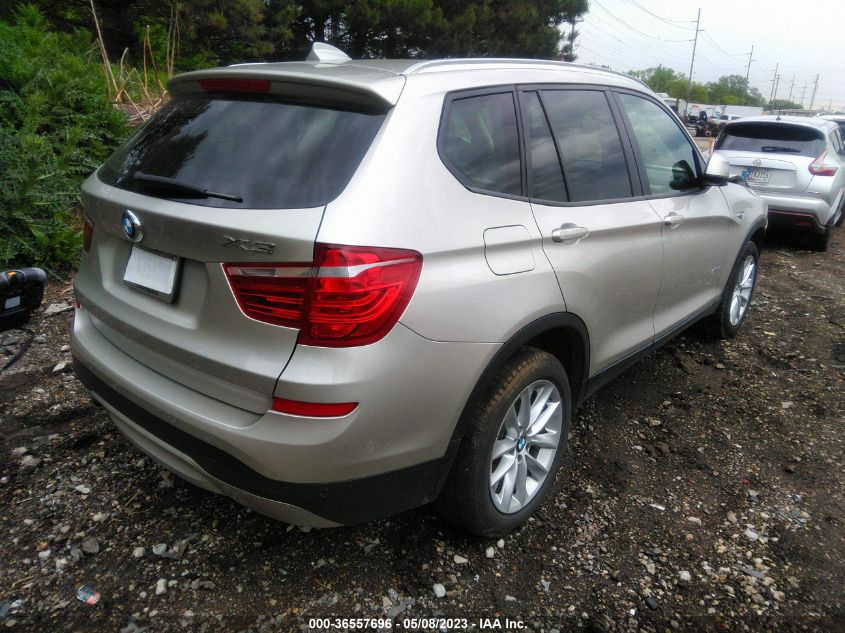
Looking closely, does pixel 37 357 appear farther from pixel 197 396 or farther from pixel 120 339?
pixel 197 396

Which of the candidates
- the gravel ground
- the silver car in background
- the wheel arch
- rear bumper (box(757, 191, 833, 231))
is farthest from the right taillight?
the wheel arch

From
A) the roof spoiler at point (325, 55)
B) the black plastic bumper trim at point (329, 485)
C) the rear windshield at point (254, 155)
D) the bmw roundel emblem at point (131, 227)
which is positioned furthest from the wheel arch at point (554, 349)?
the roof spoiler at point (325, 55)

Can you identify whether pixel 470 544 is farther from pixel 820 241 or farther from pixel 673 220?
pixel 820 241

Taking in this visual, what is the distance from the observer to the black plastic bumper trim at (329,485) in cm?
188

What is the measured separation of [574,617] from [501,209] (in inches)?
57.0

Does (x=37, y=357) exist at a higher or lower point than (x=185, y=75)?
lower

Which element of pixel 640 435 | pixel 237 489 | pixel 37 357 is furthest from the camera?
pixel 37 357

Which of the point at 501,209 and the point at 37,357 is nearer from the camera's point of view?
the point at 501,209

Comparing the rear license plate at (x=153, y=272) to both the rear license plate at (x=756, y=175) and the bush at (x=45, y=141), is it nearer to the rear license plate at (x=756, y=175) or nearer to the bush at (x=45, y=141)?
the bush at (x=45, y=141)

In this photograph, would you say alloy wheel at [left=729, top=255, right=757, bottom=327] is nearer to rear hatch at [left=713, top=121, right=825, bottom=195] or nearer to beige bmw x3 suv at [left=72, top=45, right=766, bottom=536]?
beige bmw x3 suv at [left=72, top=45, right=766, bottom=536]

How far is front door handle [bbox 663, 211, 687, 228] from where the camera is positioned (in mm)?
3217

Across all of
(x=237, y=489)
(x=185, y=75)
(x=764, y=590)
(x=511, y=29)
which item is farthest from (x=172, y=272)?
(x=511, y=29)

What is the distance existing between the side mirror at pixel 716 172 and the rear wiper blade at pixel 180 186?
2.87m

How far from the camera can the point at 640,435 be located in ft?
11.2
